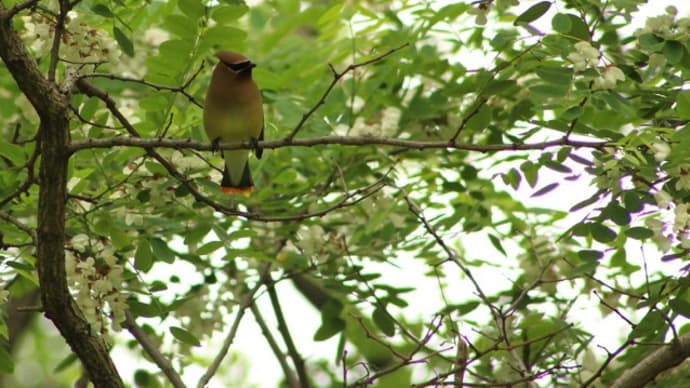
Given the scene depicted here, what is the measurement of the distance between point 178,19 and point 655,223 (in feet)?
7.23

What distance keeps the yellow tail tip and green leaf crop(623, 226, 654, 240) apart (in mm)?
1877

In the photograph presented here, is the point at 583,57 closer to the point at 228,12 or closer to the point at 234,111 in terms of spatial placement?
the point at 228,12

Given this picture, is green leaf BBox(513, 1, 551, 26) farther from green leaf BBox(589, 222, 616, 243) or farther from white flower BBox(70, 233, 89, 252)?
white flower BBox(70, 233, 89, 252)

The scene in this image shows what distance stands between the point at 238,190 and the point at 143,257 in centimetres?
70

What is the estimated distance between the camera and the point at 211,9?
16.2 feet

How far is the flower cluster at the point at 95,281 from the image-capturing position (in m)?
4.61

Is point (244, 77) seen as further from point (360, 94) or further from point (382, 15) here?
point (382, 15)

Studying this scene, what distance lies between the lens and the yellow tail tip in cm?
530

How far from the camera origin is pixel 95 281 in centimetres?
462

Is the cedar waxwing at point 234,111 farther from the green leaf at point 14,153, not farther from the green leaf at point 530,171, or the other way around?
the green leaf at point 530,171

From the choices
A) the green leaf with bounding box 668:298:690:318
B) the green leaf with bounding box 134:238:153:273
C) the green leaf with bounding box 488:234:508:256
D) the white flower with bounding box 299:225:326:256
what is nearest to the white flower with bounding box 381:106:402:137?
the white flower with bounding box 299:225:326:256

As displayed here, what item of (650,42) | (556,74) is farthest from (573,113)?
(650,42)

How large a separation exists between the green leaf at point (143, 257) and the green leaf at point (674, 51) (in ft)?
7.90

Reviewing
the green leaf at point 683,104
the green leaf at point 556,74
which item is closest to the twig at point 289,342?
the green leaf at point 556,74
